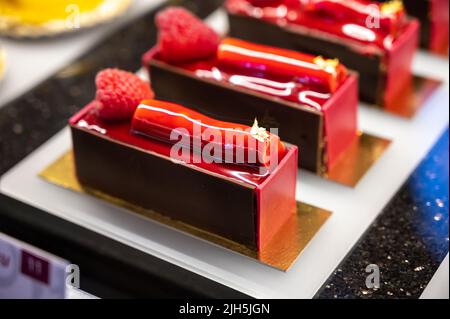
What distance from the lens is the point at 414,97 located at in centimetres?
179

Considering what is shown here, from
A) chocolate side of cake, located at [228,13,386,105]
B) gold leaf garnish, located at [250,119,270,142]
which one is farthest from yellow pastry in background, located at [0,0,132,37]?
gold leaf garnish, located at [250,119,270,142]

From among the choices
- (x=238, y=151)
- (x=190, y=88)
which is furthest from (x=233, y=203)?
(x=190, y=88)

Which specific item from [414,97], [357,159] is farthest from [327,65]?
[414,97]

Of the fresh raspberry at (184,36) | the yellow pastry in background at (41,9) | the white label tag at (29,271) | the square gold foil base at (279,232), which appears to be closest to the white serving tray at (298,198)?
the square gold foil base at (279,232)

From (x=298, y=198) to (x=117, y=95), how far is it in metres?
0.36

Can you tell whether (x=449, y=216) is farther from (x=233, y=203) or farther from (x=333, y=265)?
(x=233, y=203)

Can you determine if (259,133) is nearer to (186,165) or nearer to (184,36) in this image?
(186,165)

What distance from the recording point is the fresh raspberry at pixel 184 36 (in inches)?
64.3

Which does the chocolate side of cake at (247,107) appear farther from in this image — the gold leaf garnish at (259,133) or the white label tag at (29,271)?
the white label tag at (29,271)

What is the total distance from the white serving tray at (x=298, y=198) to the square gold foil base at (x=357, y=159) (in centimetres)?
1

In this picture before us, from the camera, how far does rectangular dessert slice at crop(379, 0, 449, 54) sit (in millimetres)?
1897

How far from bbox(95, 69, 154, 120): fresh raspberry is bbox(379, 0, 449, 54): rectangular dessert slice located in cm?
71

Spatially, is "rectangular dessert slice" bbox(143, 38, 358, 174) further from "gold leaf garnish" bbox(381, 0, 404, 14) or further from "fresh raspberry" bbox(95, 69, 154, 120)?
"gold leaf garnish" bbox(381, 0, 404, 14)
